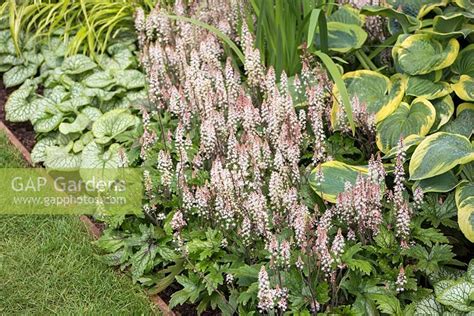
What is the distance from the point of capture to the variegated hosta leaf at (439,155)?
9.45ft

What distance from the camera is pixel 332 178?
3.07 metres

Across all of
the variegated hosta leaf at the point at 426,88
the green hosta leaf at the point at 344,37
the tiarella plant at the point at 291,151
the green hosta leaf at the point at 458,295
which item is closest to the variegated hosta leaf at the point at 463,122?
the tiarella plant at the point at 291,151

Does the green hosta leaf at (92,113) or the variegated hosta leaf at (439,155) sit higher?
the variegated hosta leaf at (439,155)

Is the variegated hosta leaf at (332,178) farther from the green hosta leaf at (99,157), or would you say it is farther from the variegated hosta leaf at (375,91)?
the green hosta leaf at (99,157)

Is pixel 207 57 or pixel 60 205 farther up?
pixel 207 57

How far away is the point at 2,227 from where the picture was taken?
3576 mm

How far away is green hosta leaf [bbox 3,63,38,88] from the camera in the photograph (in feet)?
14.5

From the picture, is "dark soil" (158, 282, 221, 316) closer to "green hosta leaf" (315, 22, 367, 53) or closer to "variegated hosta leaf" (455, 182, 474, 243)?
"variegated hosta leaf" (455, 182, 474, 243)

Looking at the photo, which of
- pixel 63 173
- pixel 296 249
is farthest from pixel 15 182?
pixel 296 249

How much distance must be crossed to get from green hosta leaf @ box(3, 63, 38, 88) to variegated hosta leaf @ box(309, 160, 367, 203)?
7.16ft

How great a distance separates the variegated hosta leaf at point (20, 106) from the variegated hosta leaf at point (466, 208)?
8.05 ft

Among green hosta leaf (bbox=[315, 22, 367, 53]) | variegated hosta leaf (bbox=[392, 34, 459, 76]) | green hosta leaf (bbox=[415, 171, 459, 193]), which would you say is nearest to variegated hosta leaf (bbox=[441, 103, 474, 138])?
variegated hosta leaf (bbox=[392, 34, 459, 76])

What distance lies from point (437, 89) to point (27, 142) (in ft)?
7.58

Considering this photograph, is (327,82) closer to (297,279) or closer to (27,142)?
(297,279)
